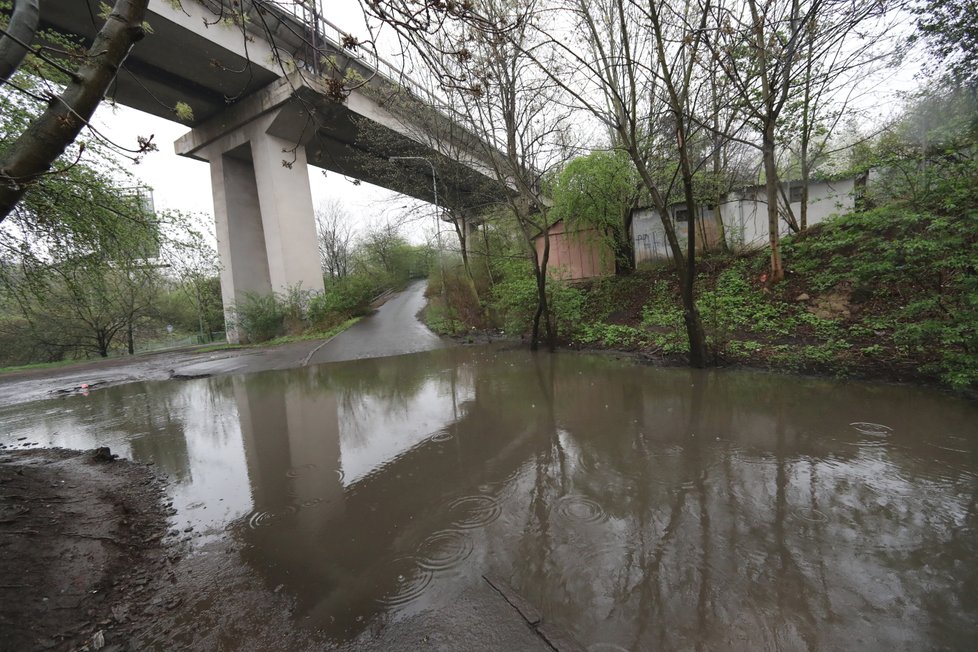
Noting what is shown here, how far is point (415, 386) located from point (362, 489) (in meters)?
4.60

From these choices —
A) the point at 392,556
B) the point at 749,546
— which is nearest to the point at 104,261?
the point at 392,556

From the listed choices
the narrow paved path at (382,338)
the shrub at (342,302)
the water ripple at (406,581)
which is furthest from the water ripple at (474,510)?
the shrub at (342,302)

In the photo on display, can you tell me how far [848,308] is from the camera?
767 cm

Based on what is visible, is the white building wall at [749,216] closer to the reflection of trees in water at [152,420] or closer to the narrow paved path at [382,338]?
the narrow paved path at [382,338]

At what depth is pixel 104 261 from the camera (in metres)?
6.55

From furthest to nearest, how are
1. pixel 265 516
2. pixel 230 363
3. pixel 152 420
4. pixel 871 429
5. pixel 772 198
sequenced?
pixel 230 363 → pixel 772 198 → pixel 152 420 → pixel 871 429 → pixel 265 516

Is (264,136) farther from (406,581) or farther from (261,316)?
(406,581)

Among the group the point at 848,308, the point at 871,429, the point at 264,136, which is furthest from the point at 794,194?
the point at 264,136

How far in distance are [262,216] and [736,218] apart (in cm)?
2094

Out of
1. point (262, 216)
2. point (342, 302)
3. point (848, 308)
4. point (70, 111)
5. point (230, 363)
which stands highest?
point (262, 216)

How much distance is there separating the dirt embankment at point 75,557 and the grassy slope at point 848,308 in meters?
8.64

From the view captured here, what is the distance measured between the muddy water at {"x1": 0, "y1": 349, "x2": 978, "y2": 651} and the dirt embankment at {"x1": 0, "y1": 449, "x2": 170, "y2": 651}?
0.39 m

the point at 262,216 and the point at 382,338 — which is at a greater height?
the point at 262,216

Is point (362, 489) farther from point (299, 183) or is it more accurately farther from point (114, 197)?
point (299, 183)
